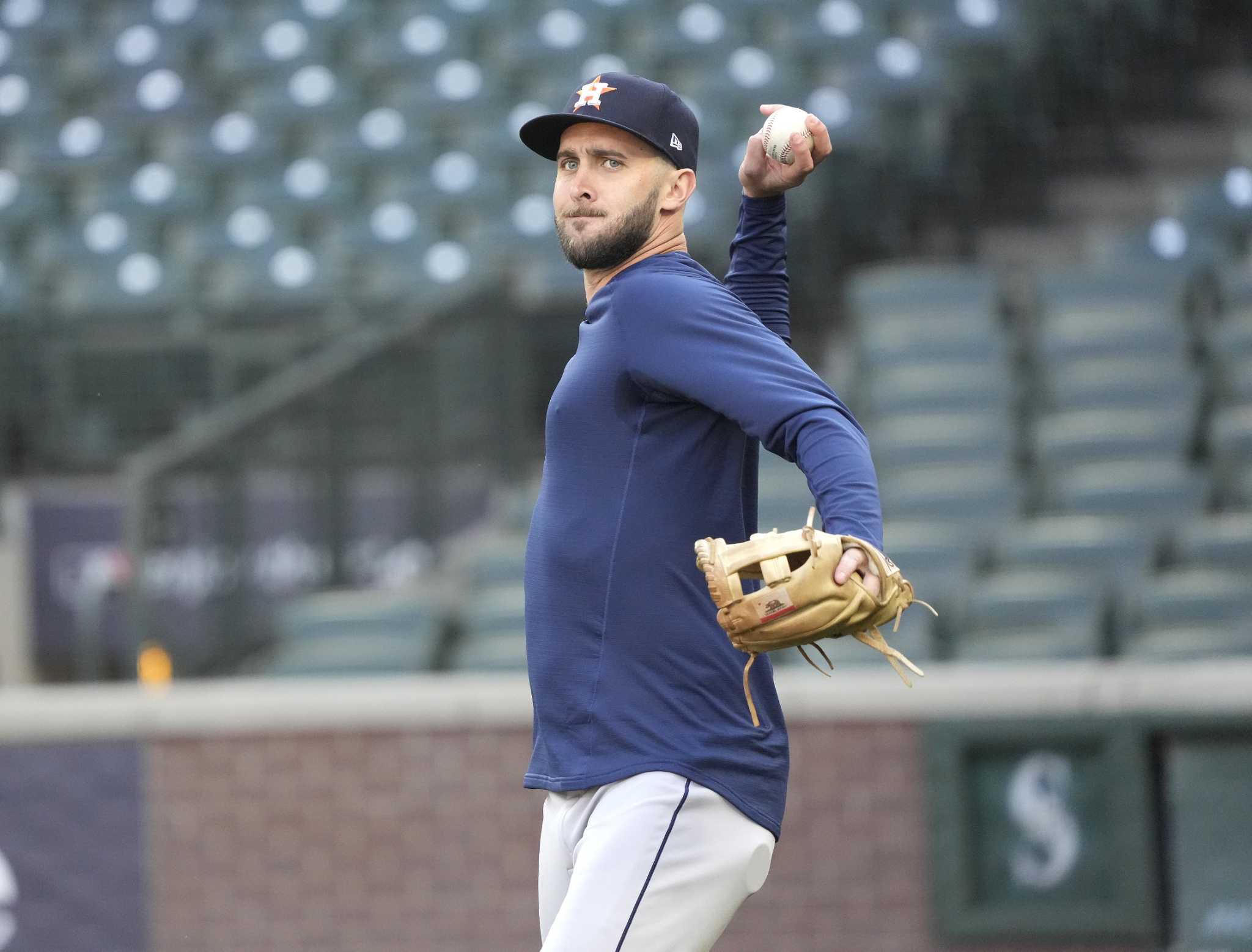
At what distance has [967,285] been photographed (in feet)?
24.3

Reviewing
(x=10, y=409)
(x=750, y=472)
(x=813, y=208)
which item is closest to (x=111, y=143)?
(x=10, y=409)

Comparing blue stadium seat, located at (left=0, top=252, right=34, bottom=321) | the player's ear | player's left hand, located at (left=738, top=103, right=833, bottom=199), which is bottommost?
the player's ear

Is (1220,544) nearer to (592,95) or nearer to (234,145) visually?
(592,95)

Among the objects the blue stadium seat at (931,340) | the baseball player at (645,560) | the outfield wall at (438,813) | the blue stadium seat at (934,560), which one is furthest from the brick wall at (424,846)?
the baseball player at (645,560)

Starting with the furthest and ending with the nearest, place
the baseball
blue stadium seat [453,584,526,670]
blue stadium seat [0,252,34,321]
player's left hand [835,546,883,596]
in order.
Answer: blue stadium seat [0,252,34,321] < blue stadium seat [453,584,526,670] < the baseball < player's left hand [835,546,883,596]

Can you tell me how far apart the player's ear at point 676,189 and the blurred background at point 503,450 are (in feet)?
9.02

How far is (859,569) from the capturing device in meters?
2.01

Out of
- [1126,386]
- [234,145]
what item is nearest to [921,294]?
[1126,386]

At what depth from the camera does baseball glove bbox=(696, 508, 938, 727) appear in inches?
78.7

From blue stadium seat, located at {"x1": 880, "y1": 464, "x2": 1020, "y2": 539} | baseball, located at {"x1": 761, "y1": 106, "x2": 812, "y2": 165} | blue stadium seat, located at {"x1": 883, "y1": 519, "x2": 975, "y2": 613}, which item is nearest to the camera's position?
baseball, located at {"x1": 761, "y1": 106, "x2": 812, "y2": 165}

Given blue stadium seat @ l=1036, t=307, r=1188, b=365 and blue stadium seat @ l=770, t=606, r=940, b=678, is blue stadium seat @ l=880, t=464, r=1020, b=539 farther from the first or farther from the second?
blue stadium seat @ l=1036, t=307, r=1188, b=365

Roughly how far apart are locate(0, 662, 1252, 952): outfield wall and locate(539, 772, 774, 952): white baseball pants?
2.66 metres

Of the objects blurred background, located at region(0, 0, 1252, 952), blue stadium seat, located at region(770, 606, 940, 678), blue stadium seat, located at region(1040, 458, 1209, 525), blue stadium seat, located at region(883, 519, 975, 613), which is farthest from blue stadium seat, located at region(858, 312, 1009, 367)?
blue stadium seat, located at region(770, 606, 940, 678)

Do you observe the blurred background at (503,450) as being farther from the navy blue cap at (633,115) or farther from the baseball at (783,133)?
the navy blue cap at (633,115)
